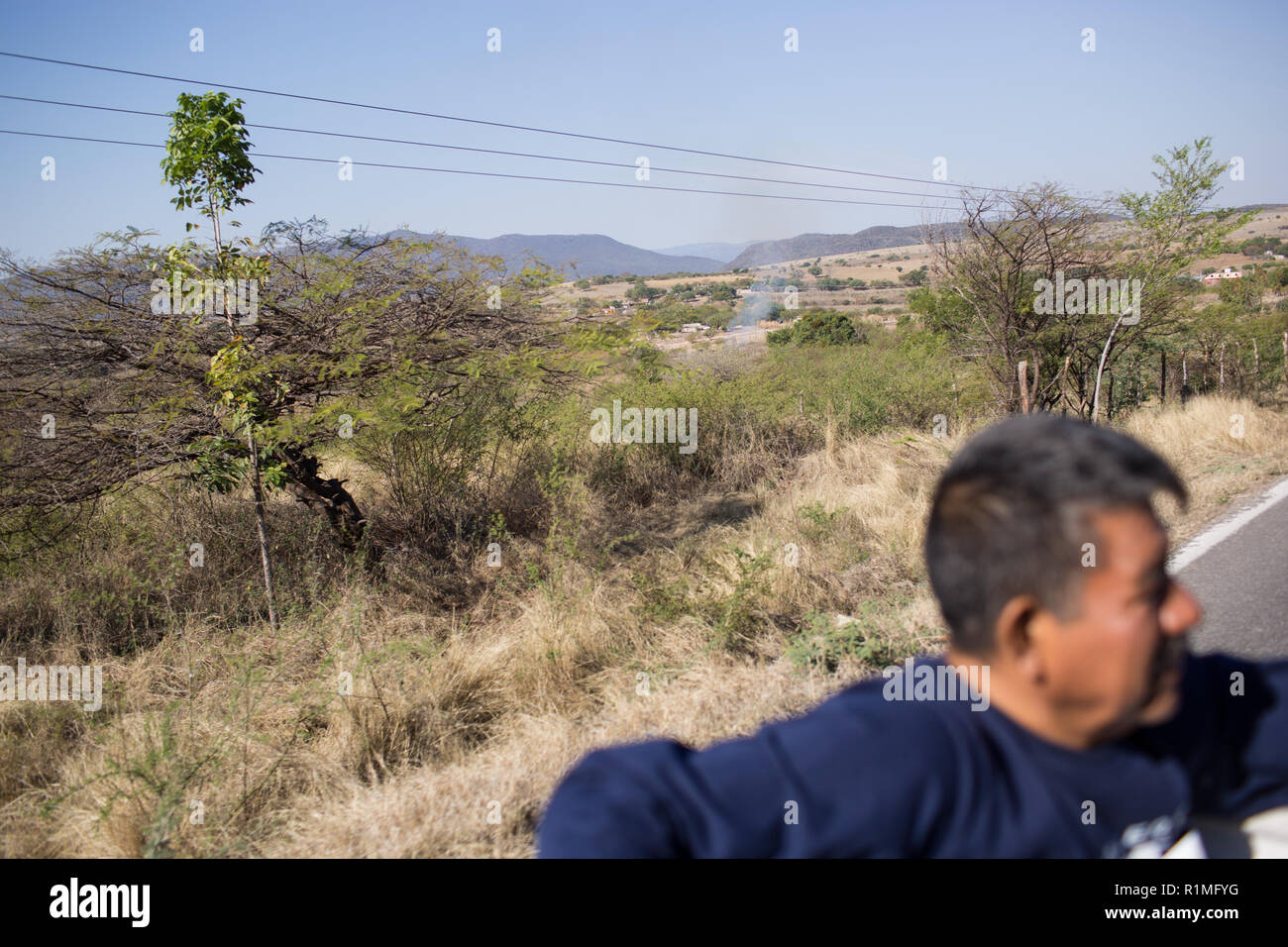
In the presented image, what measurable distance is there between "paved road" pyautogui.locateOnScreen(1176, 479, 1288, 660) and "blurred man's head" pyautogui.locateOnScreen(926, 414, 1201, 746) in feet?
12.8

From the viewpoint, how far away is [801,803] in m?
0.80

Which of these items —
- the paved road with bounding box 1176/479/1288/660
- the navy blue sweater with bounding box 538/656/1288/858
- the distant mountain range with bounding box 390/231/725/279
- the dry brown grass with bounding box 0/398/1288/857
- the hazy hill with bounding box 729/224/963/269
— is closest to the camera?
the navy blue sweater with bounding box 538/656/1288/858

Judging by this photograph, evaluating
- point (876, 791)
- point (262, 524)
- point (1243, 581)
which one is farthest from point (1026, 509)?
point (262, 524)

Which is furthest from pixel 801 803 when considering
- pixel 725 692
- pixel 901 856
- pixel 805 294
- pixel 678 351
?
pixel 805 294

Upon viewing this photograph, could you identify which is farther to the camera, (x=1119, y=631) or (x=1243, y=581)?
(x=1243, y=581)

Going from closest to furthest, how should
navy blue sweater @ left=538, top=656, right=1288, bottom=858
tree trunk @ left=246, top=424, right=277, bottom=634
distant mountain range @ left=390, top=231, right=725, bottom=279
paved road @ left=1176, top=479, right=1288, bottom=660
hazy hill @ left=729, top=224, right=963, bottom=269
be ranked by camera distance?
1. navy blue sweater @ left=538, top=656, right=1288, bottom=858
2. paved road @ left=1176, top=479, right=1288, bottom=660
3. tree trunk @ left=246, top=424, right=277, bottom=634
4. distant mountain range @ left=390, top=231, right=725, bottom=279
5. hazy hill @ left=729, top=224, right=963, bottom=269

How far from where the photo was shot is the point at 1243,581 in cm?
486

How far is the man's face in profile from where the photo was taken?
0.83 m

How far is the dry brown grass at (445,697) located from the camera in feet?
11.0

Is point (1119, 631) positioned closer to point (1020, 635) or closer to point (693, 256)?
point (1020, 635)

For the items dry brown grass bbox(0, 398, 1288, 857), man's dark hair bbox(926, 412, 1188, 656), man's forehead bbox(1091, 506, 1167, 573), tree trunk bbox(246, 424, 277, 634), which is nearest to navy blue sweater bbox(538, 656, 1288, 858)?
man's dark hair bbox(926, 412, 1188, 656)

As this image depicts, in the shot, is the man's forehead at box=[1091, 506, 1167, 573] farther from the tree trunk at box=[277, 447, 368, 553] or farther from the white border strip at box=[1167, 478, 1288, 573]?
the tree trunk at box=[277, 447, 368, 553]

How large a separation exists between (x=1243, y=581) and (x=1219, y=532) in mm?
1360

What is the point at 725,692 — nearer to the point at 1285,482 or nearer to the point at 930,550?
the point at 930,550
